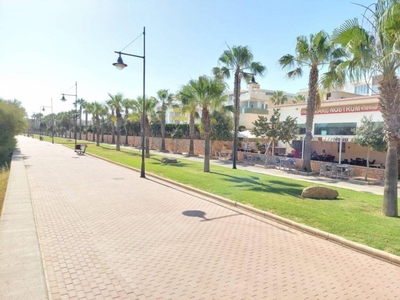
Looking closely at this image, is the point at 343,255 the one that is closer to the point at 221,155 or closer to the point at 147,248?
the point at 147,248

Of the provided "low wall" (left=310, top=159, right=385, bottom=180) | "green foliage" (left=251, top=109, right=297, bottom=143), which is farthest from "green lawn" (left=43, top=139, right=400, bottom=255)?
"green foliage" (left=251, top=109, right=297, bottom=143)

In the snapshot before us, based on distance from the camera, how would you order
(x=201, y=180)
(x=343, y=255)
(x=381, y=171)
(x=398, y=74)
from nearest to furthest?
1. (x=343, y=255)
2. (x=398, y=74)
3. (x=201, y=180)
4. (x=381, y=171)

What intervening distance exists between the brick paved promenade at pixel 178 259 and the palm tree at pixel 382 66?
3.39 metres

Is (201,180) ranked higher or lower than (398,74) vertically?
lower

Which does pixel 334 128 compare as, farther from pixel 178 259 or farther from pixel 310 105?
pixel 178 259

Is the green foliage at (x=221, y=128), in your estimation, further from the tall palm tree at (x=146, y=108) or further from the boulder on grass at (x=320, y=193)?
→ the boulder on grass at (x=320, y=193)

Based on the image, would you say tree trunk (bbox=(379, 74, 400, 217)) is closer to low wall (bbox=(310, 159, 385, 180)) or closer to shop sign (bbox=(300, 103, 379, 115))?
low wall (bbox=(310, 159, 385, 180))

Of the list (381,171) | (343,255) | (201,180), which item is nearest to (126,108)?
(201,180)

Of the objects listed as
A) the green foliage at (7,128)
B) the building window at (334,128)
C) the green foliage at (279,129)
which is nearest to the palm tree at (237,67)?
the green foliage at (279,129)

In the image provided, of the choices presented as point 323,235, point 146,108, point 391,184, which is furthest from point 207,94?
point 146,108

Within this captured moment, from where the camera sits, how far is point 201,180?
13297 millimetres

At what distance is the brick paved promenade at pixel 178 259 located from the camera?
3957 mm

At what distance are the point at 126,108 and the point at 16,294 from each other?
3845 centimetres

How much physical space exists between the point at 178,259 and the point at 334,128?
23.2 m
